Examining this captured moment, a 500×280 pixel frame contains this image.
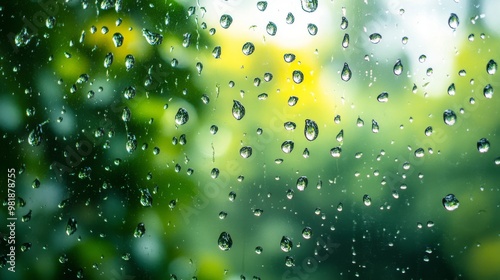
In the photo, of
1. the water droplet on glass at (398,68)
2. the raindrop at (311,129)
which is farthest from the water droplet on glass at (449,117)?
the raindrop at (311,129)

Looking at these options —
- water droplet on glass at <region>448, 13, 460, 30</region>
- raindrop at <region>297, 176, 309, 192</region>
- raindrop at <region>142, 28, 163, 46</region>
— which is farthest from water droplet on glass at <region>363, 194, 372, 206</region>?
raindrop at <region>142, 28, 163, 46</region>

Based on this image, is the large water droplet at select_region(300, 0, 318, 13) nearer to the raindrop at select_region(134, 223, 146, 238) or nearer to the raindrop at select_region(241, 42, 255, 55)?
the raindrop at select_region(241, 42, 255, 55)

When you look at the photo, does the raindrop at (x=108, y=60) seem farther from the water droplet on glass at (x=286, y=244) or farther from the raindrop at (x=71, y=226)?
the water droplet on glass at (x=286, y=244)

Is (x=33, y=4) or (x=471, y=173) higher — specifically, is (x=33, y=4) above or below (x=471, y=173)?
above

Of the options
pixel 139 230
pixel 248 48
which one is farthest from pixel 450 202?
pixel 139 230

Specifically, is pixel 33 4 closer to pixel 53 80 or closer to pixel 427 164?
pixel 53 80

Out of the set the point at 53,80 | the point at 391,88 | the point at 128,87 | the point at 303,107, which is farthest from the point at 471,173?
the point at 53,80
